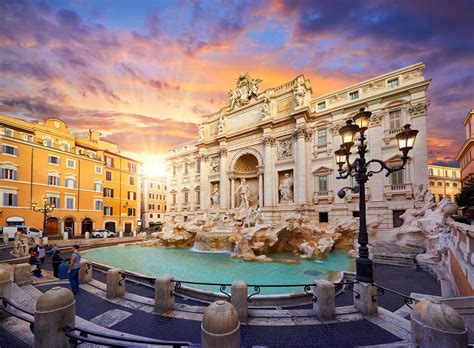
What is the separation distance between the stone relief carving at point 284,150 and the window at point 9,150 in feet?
104

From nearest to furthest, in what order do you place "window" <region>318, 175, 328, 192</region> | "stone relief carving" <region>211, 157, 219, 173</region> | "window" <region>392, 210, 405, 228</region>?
"window" <region>392, 210, 405, 228</region> → "window" <region>318, 175, 328, 192</region> → "stone relief carving" <region>211, 157, 219, 173</region>

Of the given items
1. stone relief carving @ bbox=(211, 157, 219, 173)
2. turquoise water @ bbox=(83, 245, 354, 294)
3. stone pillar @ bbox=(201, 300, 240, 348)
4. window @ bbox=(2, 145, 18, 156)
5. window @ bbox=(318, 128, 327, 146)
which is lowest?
turquoise water @ bbox=(83, 245, 354, 294)

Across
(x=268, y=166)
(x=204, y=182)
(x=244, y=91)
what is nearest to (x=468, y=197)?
(x=268, y=166)

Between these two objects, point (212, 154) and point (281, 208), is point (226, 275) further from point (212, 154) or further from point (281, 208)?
point (212, 154)

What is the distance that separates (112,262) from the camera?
13562mm

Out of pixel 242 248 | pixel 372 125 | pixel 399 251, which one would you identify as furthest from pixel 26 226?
pixel 372 125

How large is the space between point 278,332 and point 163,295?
3115 mm

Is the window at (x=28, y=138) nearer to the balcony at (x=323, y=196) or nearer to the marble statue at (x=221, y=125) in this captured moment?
the marble statue at (x=221, y=125)

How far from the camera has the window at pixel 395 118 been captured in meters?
19.6

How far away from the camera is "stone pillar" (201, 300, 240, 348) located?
113 inches

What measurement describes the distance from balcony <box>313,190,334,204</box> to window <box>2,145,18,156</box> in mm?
35631

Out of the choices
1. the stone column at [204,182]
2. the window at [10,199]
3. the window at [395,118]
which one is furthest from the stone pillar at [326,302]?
the window at [10,199]

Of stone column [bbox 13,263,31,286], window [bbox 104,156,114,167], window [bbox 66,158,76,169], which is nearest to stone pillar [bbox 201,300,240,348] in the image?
stone column [bbox 13,263,31,286]

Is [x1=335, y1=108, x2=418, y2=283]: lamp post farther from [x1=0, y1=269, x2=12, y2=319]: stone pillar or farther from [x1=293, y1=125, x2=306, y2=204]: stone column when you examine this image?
[x1=293, y1=125, x2=306, y2=204]: stone column
